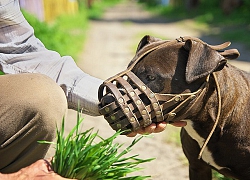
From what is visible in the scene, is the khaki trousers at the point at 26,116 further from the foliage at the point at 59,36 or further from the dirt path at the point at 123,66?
the foliage at the point at 59,36

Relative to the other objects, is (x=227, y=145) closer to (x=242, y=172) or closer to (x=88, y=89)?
(x=242, y=172)

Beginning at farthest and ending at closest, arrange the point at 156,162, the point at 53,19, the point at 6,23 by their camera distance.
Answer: the point at 53,19, the point at 156,162, the point at 6,23

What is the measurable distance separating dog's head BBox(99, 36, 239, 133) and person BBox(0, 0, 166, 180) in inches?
5.8

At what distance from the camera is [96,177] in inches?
91.0

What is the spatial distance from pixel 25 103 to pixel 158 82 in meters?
0.73

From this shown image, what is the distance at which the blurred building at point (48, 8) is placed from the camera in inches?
403

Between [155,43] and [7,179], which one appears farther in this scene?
[155,43]

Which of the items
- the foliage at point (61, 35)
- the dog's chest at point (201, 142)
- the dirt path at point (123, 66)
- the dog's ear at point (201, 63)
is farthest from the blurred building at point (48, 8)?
the dog's ear at point (201, 63)

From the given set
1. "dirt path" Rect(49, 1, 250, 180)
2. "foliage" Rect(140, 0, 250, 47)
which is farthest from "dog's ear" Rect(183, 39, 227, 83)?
"foliage" Rect(140, 0, 250, 47)

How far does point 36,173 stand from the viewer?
7.30ft

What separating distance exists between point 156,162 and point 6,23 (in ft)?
6.40

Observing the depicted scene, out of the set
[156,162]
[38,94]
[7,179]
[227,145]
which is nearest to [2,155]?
[7,179]

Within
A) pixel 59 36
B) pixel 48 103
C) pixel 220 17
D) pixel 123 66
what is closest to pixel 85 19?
pixel 220 17

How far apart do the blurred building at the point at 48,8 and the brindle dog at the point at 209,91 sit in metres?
7.46
